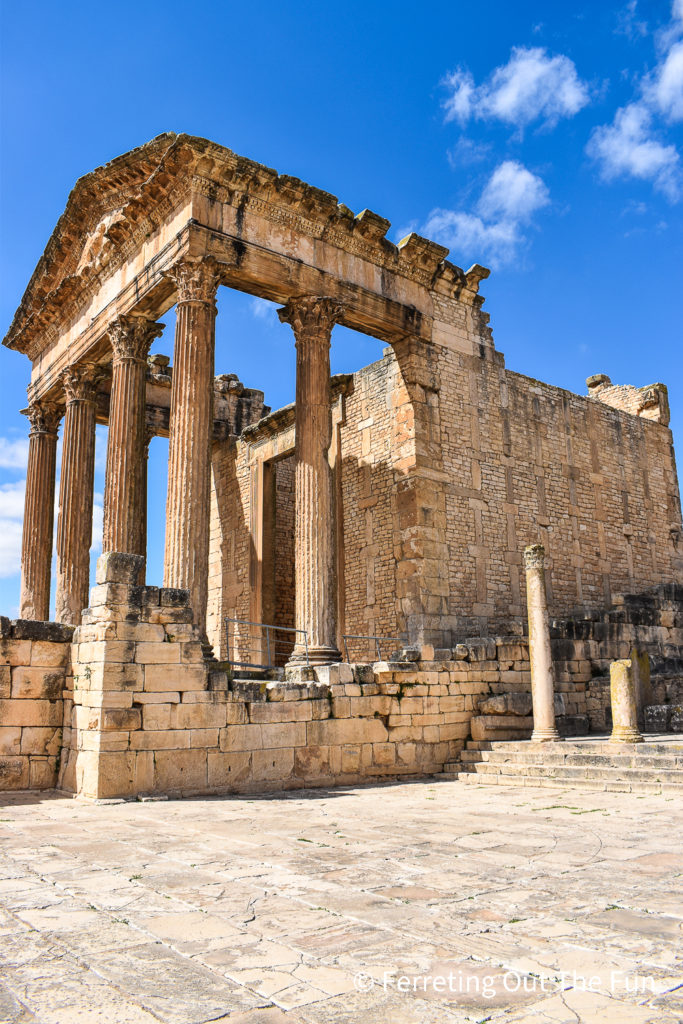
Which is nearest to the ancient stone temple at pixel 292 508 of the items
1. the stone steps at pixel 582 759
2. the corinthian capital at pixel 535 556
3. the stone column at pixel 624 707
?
the stone steps at pixel 582 759

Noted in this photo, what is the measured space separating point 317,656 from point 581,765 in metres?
4.07

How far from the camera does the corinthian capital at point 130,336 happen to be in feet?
48.1

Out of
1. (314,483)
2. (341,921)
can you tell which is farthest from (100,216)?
(341,921)

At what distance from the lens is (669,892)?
4.56 metres

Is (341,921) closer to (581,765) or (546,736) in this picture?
(581,765)

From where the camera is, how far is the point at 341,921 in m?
4.03

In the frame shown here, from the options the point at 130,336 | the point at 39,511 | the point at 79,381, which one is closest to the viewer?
the point at 130,336

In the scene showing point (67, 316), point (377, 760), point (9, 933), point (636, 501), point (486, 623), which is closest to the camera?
point (9, 933)

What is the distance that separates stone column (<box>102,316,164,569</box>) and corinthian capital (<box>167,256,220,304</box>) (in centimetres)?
230

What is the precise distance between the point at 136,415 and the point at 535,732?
8754 millimetres

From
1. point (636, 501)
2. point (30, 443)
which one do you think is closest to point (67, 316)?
point (30, 443)

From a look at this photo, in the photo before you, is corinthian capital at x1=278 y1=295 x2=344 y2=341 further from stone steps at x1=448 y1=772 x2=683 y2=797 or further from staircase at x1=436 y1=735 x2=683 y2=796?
stone steps at x1=448 y1=772 x2=683 y2=797

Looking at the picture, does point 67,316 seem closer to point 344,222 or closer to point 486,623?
point 344,222

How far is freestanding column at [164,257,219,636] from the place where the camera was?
11.9 meters
